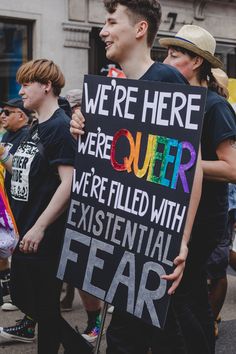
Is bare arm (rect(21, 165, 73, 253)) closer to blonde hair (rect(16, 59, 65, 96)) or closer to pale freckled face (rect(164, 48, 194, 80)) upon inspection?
blonde hair (rect(16, 59, 65, 96))

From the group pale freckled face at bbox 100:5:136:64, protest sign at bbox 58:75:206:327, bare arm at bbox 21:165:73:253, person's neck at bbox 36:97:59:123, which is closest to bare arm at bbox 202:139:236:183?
protest sign at bbox 58:75:206:327

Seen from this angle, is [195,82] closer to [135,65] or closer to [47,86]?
[135,65]

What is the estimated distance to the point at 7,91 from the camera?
11.6 metres

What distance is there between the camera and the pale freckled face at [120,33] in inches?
117

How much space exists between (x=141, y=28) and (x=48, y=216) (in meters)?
1.08

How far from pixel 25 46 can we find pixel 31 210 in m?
8.43

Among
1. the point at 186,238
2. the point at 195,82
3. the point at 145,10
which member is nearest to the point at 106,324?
the point at 195,82

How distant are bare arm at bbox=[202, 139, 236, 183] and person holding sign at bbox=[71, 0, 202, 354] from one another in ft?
1.21

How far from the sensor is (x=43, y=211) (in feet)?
12.0

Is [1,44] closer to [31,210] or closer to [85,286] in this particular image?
[31,210]

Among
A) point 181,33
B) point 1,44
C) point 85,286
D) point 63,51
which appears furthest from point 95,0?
point 85,286

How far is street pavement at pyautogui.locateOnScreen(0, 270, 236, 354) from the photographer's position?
4.39m

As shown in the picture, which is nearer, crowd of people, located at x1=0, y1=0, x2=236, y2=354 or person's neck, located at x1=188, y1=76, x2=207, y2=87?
crowd of people, located at x1=0, y1=0, x2=236, y2=354

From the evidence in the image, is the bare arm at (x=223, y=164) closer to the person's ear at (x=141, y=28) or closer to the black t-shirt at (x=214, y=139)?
the black t-shirt at (x=214, y=139)
